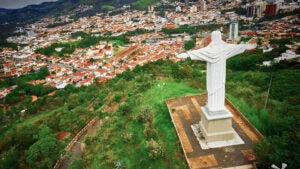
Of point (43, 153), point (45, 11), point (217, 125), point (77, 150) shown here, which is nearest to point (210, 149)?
point (217, 125)

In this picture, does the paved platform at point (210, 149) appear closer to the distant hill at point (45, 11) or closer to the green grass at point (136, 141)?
the green grass at point (136, 141)

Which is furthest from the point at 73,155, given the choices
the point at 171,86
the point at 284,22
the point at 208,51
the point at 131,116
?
→ the point at 284,22

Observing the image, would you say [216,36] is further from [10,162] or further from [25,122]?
[25,122]

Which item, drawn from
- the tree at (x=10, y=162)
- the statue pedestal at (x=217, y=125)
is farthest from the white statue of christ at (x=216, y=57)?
the tree at (x=10, y=162)

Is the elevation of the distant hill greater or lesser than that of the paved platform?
greater

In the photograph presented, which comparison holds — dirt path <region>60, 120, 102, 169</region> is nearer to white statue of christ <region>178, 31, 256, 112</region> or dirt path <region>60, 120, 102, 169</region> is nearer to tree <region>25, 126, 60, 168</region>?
tree <region>25, 126, 60, 168</region>

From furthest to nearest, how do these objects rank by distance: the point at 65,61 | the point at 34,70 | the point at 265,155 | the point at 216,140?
the point at 65,61 < the point at 34,70 < the point at 216,140 < the point at 265,155

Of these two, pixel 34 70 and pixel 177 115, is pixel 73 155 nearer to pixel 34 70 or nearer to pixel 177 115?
pixel 177 115

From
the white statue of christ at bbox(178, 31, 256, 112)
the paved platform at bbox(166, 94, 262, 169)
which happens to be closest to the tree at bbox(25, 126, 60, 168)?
the paved platform at bbox(166, 94, 262, 169)
